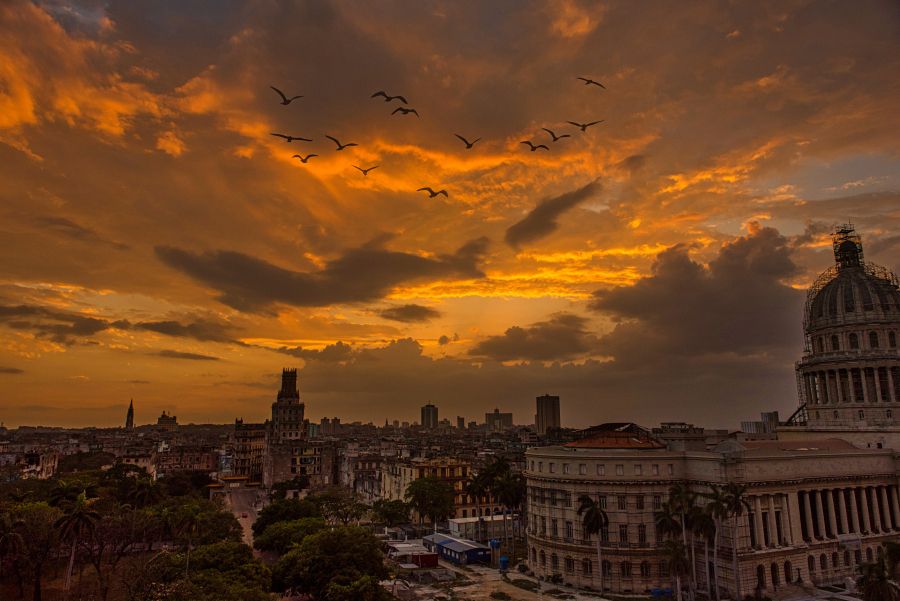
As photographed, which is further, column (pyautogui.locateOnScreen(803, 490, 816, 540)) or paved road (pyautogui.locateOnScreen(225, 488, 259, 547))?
paved road (pyautogui.locateOnScreen(225, 488, 259, 547))

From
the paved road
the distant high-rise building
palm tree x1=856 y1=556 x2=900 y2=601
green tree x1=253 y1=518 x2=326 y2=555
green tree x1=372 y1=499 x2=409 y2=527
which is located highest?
the distant high-rise building

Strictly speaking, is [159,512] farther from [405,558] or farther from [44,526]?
[405,558]

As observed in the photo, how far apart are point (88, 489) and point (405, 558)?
6029cm

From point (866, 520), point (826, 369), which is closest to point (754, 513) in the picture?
point (866, 520)

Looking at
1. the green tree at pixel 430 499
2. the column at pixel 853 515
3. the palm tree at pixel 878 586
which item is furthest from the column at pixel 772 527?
Result: the green tree at pixel 430 499

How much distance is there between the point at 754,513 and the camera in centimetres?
7800

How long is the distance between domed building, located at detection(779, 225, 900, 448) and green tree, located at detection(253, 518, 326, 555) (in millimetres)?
99470

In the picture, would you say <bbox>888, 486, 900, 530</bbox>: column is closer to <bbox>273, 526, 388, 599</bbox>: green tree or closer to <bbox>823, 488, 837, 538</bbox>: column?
<bbox>823, 488, 837, 538</bbox>: column

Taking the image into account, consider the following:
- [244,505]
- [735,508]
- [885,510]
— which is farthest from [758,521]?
[244,505]

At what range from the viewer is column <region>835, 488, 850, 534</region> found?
87.2 m

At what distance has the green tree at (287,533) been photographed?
8531cm

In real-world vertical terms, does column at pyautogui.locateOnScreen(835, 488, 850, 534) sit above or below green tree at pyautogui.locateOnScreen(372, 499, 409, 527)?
above

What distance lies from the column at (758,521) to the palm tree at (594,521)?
1895cm

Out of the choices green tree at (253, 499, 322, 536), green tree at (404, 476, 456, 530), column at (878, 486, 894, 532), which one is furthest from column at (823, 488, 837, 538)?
green tree at (253, 499, 322, 536)
